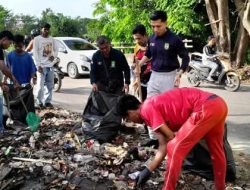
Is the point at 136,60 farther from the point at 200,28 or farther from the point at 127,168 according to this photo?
the point at 200,28

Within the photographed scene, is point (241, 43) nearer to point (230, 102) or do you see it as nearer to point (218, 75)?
point (218, 75)

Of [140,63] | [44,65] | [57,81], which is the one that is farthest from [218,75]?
[140,63]

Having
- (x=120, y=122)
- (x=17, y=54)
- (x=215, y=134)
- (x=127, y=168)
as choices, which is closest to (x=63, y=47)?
(x=17, y=54)

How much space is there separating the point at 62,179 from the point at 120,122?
168 centimetres

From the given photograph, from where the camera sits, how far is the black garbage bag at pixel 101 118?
623 centimetres

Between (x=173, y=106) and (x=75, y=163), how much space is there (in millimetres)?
1917

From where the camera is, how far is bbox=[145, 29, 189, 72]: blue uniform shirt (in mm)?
5953

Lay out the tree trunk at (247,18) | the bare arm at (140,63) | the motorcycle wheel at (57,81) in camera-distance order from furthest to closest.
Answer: the tree trunk at (247,18) < the motorcycle wheel at (57,81) < the bare arm at (140,63)

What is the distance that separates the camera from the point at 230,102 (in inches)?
406

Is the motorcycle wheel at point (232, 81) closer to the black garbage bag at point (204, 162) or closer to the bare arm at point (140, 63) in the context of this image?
the bare arm at point (140, 63)

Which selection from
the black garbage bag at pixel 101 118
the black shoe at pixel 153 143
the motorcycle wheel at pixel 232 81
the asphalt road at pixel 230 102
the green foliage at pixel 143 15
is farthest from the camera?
the green foliage at pixel 143 15

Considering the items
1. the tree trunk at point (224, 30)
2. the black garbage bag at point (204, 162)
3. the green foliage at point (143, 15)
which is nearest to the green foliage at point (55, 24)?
the green foliage at point (143, 15)

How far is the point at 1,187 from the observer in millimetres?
4621

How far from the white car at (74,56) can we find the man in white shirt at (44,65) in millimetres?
5518
